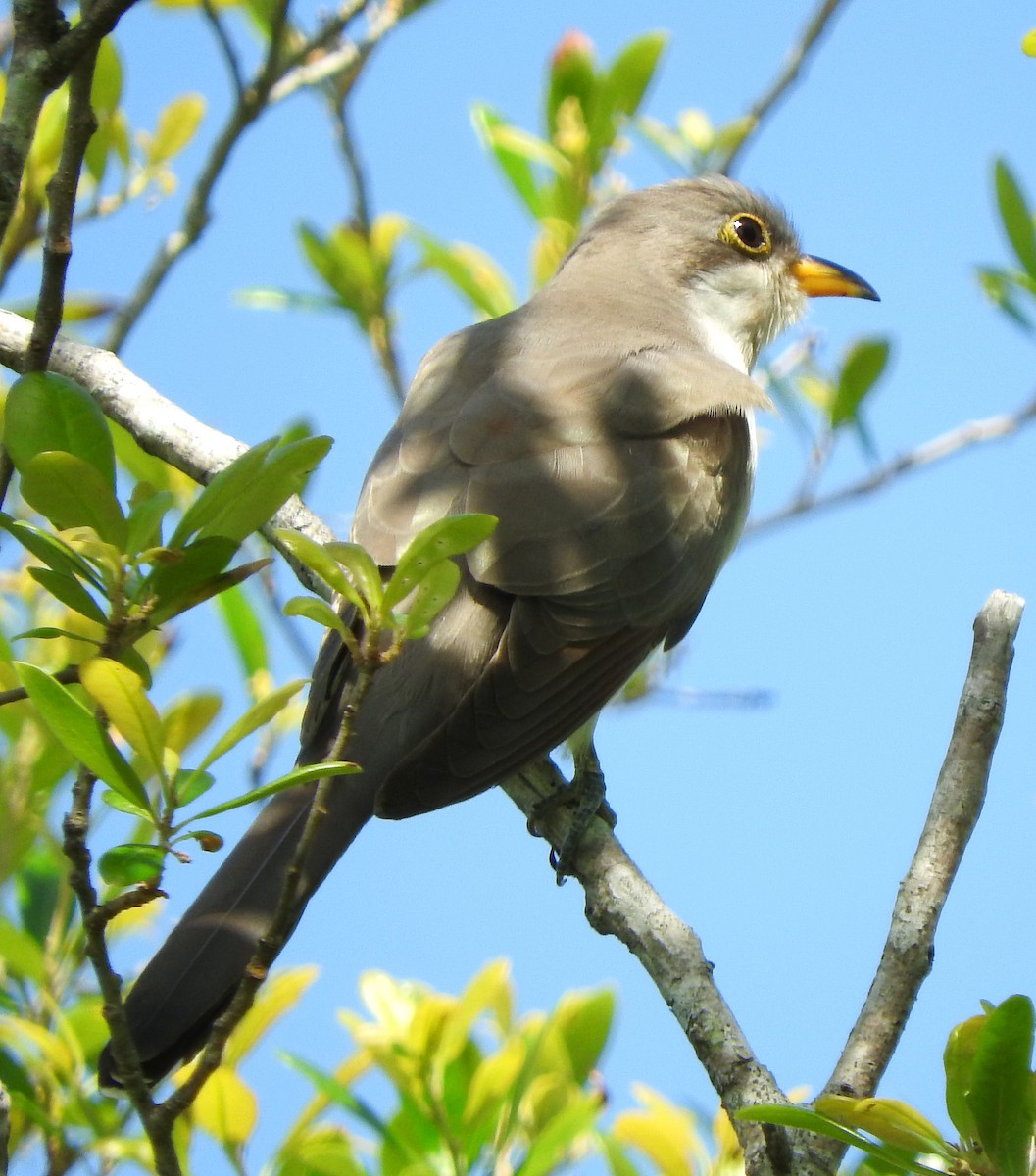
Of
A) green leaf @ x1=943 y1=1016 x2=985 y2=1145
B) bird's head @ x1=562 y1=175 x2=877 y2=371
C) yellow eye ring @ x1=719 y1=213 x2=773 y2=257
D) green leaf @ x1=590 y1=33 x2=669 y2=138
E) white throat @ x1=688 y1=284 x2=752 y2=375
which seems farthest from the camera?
yellow eye ring @ x1=719 y1=213 x2=773 y2=257

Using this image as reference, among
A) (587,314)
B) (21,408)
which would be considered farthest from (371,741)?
(587,314)

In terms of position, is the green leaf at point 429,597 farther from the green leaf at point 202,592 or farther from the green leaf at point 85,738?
the green leaf at point 85,738

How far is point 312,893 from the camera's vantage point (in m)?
2.08

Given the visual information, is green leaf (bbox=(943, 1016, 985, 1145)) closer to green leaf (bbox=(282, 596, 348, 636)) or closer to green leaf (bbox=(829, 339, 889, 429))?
green leaf (bbox=(282, 596, 348, 636))

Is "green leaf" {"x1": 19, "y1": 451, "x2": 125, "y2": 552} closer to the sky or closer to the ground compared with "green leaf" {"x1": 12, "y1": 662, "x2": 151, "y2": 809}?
closer to the sky

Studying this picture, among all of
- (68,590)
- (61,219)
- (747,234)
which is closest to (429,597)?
(68,590)

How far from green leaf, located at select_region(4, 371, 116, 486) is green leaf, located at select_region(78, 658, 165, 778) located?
8.8 inches

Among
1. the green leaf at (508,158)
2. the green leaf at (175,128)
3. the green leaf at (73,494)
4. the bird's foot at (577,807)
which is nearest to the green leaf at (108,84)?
the green leaf at (175,128)

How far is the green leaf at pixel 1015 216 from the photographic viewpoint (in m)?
2.63

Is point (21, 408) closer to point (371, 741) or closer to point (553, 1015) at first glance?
point (371, 741)

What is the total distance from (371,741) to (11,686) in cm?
83

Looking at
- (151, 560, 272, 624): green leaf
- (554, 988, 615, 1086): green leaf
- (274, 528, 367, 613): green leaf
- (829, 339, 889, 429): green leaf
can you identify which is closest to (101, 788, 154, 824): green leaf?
(151, 560, 272, 624): green leaf

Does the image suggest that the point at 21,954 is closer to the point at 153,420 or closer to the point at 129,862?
the point at 129,862

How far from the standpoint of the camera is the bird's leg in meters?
2.65
